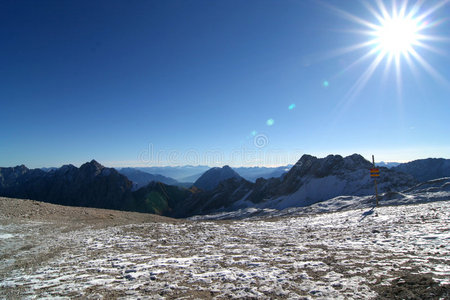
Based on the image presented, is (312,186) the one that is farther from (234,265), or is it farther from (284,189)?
(234,265)

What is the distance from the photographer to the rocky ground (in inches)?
273

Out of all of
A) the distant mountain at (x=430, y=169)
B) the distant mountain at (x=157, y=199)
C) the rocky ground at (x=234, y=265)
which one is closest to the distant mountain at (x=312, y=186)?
the distant mountain at (x=157, y=199)

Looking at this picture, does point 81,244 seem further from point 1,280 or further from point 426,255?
point 426,255

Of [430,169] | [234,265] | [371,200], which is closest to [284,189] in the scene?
[371,200]

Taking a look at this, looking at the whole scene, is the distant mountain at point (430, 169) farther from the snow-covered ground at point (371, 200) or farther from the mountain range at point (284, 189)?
the snow-covered ground at point (371, 200)

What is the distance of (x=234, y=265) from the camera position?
9.81 meters

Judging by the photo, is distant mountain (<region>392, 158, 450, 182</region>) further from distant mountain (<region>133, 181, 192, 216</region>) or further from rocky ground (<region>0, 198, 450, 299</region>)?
rocky ground (<region>0, 198, 450, 299</region>)

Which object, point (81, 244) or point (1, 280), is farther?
point (81, 244)

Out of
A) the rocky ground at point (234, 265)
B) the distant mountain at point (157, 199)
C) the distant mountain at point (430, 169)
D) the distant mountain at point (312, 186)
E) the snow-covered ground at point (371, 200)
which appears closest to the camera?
the rocky ground at point (234, 265)

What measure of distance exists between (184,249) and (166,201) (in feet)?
598

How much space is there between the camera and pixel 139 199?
18238cm

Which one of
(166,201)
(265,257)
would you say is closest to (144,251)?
(265,257)

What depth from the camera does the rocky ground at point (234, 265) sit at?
6945 mm

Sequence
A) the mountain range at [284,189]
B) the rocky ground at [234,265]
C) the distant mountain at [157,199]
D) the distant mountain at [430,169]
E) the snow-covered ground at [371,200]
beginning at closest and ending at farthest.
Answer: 1. the rocky ground at [234,265]
2. the snow-covered ground at [371,200]
3. the mountain range at [284,189]
4. the distant mountain at [157,199]
5. the distant mountain at [430,169]
